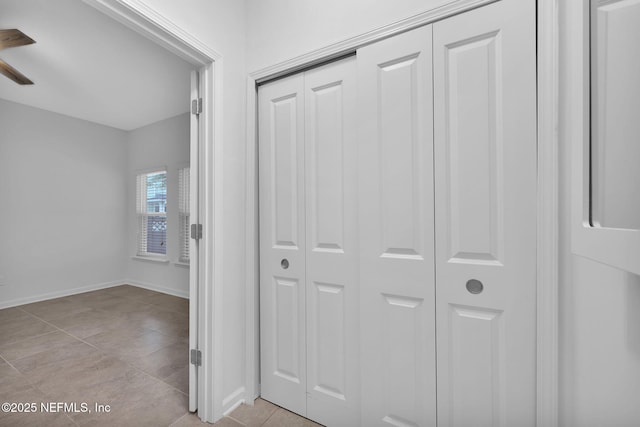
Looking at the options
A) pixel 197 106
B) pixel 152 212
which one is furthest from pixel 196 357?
pixel 152 212

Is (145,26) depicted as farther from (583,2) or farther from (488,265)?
(488,265)

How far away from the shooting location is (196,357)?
1647 mm

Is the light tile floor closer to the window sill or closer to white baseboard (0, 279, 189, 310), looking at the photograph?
white baseboard (0, 279, 189, 310)

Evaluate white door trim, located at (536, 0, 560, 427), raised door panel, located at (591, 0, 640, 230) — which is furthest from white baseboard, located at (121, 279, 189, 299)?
raised door panel, located at (591, 0, 640, 230)

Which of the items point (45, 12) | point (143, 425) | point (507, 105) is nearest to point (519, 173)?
point (507, 105)

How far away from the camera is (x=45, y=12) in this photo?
2197 mm

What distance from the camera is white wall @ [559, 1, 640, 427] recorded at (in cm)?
93

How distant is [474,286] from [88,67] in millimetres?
4119

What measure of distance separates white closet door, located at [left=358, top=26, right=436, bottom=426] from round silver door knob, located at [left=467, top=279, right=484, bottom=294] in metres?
0.15

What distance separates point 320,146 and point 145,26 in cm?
101

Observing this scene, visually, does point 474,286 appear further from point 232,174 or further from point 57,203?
point 57,203

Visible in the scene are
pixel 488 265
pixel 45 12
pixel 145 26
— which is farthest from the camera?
pixel 45 12

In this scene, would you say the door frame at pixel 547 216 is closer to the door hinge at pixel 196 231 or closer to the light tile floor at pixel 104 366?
the light tile floor at pixel 104 366

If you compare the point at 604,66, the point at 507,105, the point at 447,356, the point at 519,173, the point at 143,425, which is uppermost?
the point at 507,105
